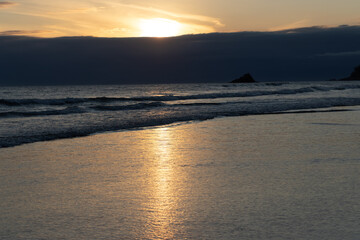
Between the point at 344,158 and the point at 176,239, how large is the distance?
4.39m

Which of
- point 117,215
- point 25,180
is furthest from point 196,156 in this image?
point 117,215

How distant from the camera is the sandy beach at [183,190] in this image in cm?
335

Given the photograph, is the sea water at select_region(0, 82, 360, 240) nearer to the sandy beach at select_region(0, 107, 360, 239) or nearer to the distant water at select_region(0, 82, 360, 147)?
the sandy beach at select_region(0, 107, 360, 239)

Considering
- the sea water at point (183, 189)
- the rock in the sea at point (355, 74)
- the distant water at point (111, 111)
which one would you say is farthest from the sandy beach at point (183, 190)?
the rock in the sea at point (355, 74)

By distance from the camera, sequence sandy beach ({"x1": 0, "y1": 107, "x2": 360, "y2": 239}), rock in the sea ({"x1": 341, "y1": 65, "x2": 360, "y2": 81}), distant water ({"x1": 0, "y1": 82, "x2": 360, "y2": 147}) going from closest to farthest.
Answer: sandy beach ({"x1": 0, "y1": 107, "x2": 360, "y2": 239})
distant water ({"x1": 0, "y1": 82, "x2": 360, "y2": 147})
rock in the sea ({"x1": 341, "y1": 65, "x2": 360, "y2": 81})

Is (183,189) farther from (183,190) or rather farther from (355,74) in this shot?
(355,74)

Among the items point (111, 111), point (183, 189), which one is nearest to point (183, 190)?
point (183, 189)

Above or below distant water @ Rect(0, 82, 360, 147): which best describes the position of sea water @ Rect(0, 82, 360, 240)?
above

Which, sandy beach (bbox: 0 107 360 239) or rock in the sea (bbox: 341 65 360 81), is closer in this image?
sandy beach (bbox: 0 107 360 239)

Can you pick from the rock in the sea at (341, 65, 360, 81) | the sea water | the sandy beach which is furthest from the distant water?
the rock in the sea at (341, 65, 360, 81)

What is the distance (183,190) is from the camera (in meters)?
4.64

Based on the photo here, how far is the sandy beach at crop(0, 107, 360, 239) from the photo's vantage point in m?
3.35

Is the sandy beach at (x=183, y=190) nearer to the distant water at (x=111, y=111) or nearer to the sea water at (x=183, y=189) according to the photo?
the sea water at (x=183, y=189)

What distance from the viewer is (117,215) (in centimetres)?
371
